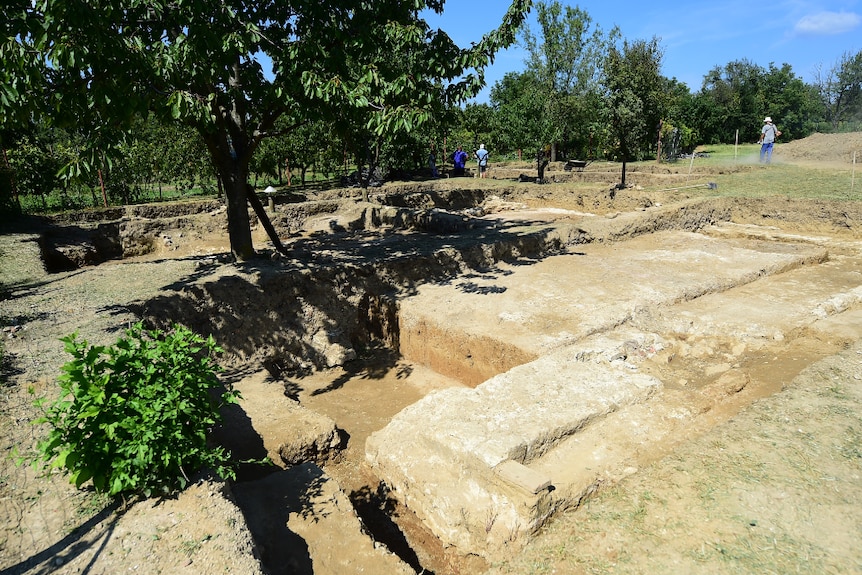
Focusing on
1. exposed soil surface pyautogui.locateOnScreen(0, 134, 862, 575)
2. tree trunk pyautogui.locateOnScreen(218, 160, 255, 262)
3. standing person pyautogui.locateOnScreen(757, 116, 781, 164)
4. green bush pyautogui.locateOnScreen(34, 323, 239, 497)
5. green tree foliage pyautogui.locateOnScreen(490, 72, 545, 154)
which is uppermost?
green tree foliage pyautogui.locateOnScreen(490, 72, 545, 154)

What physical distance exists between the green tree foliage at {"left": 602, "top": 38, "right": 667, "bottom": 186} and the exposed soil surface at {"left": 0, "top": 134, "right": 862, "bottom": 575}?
4144mm

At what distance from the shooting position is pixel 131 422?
260 centimetres

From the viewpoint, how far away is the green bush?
257cm

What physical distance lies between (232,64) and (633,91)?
460 inches

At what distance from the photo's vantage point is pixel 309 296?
7582 mm

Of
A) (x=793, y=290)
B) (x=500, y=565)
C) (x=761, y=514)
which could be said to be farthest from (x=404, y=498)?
(x=793, y=290)

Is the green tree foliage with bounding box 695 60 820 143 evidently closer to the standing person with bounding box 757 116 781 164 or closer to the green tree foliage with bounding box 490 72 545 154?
the standing person with bounding box 757 116 781 164

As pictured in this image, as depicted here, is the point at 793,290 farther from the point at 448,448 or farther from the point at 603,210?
the point at 603,210

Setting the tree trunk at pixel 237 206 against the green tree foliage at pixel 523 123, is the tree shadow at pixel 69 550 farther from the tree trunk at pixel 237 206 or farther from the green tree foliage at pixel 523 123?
the green tree foliage at pixel 523 123

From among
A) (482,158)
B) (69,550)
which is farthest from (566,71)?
(69,550)

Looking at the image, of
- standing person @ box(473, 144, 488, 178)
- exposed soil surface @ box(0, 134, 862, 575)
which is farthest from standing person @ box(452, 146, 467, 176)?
exposed soil surface @ box(0, 134, 862, 575)

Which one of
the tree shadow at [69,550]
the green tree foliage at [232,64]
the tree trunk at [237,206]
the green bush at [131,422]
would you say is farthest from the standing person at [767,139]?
the tree shadow at [69,550]

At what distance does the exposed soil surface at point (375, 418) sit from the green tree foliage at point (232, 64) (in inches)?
70.7

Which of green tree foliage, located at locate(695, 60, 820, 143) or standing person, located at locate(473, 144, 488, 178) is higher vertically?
green tree foliage, located at locate(695, 60, 820, 143)
